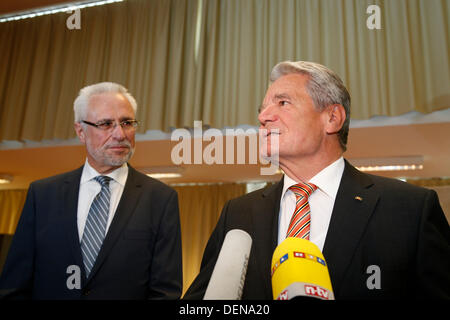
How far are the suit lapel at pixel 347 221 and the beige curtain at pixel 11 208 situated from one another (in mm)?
8402

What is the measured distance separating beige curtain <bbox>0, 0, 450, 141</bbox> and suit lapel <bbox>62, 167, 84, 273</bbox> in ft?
6.90

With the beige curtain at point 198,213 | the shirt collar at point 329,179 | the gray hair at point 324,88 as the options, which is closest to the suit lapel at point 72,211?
the shirt collar at point 329,179

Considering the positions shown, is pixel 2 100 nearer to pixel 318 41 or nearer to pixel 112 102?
pixel 112 102

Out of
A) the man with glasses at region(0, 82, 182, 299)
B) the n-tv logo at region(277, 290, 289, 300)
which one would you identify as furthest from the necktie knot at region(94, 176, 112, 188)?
the n-tv logo at region(277, 290, 289, 300)

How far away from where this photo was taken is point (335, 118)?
136 cm

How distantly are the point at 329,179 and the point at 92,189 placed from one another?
109cm

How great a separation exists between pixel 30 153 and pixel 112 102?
11.2 feet

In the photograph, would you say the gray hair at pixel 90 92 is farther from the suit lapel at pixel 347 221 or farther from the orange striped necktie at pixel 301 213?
the suit lapel at pixel 347 221

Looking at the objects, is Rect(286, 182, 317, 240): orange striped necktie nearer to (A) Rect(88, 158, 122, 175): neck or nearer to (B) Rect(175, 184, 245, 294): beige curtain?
(A) Rect(88, 158, 122, 175): neck

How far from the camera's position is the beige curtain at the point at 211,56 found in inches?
128

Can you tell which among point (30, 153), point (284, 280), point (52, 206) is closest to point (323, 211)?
point (284, 280)

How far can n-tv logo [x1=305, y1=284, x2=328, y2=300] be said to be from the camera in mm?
584

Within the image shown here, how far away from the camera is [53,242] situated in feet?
4.99
